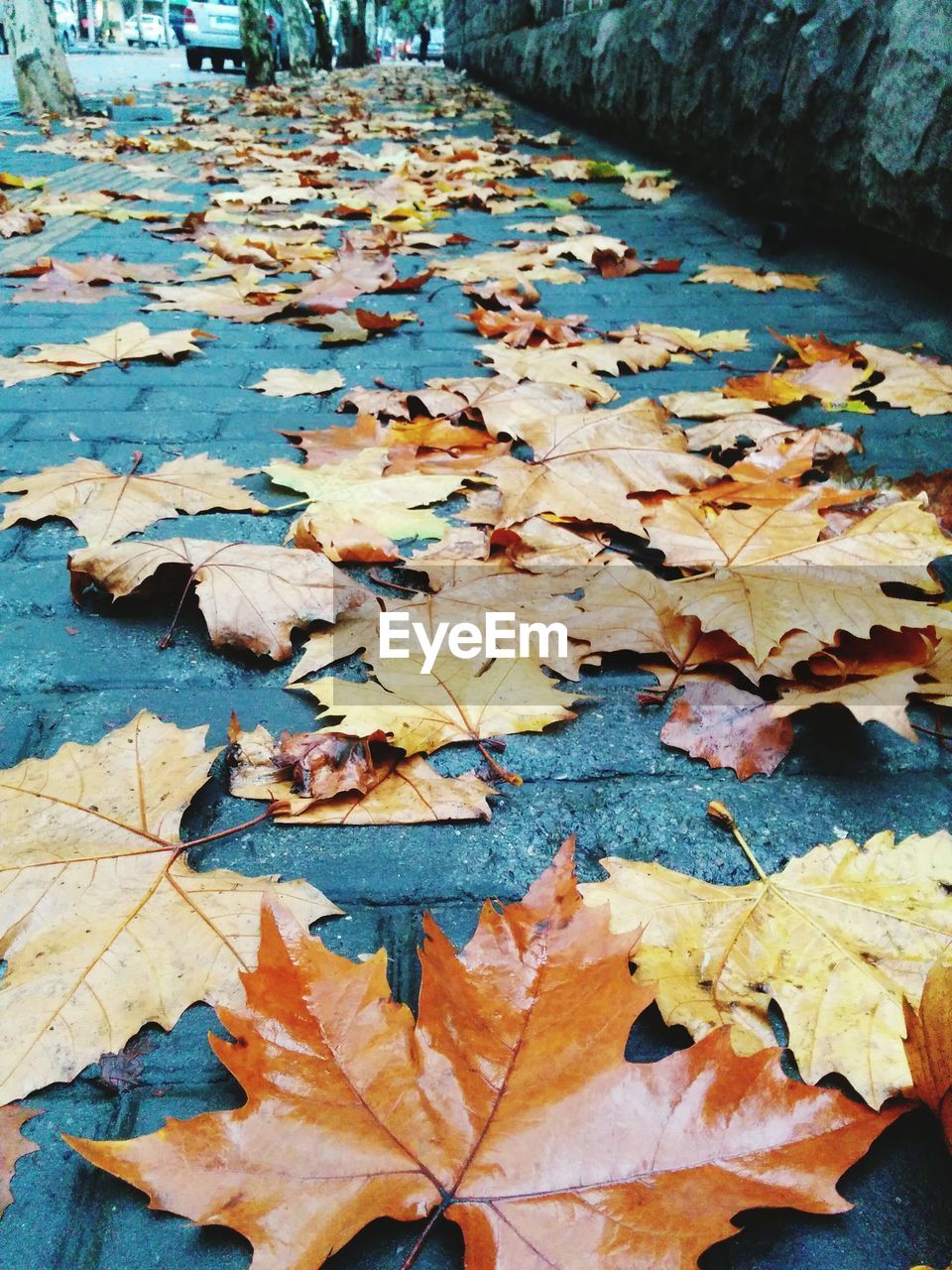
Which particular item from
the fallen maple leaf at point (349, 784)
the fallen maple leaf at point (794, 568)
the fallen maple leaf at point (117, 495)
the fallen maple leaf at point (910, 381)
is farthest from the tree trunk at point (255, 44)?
the fallen maple leaf at point (349, 784)

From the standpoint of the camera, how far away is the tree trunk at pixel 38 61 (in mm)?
7707

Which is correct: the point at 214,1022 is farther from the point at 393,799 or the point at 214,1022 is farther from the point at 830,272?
the point at 830,272

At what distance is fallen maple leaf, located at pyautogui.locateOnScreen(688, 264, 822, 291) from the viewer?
10.4 ft

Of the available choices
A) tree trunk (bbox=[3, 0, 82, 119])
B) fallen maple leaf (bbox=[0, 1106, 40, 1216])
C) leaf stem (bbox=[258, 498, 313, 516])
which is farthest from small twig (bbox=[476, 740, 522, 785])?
tree trunk (bbox=[3, 0, 82, 119])

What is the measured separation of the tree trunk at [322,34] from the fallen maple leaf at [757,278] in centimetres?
1885

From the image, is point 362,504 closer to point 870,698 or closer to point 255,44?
point 870,698

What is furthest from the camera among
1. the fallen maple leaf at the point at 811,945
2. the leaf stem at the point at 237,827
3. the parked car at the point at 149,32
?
the parked car at the point at 149,32

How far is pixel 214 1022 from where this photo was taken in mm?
829

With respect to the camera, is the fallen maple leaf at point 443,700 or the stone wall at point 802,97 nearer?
the fallen maple leaf at point 443,700

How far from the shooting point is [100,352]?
243cm

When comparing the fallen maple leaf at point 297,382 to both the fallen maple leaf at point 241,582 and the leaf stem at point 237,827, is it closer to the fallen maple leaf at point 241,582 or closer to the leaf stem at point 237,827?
the fallen maple leaf at point 241,582

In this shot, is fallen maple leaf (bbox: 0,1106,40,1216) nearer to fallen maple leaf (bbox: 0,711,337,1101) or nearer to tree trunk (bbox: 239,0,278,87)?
fallen maple leaf (bbox: 0,711,337,1101)

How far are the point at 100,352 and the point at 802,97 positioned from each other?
8.48ft

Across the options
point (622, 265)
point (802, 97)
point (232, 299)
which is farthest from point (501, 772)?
point (802, 97)
